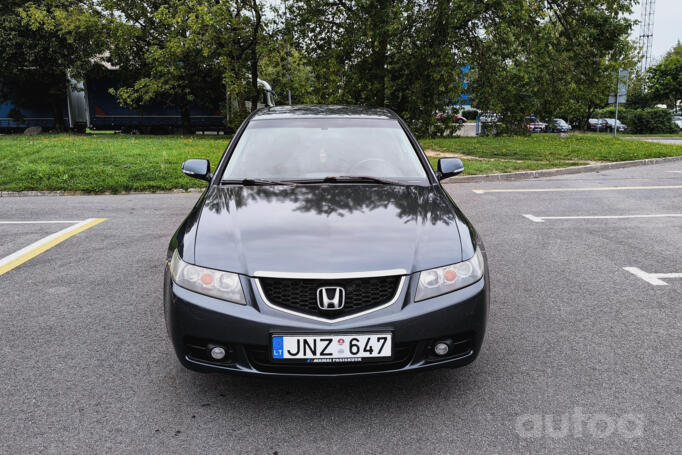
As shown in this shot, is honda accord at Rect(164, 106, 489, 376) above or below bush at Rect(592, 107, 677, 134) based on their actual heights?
below

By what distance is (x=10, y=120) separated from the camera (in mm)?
29828

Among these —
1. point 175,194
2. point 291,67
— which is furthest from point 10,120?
point 175,194

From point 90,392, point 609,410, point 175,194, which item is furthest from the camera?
point 175,194

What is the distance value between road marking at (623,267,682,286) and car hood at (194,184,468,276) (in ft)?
7.85

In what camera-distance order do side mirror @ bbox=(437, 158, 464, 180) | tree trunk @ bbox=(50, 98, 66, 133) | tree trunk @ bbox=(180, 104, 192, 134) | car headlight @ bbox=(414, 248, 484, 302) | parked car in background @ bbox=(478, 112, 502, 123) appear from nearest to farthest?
car headlight @ bbox=(414, 248, 484, 302), side mirror @ bbox=(437, 158, 464, 180), parked car in background @ bbox=(478, 112, 502, 123), tree trunk @ bbox=(50, 98, 66, 133), tree trunk @ bbox=(180, 104, 192, 134)

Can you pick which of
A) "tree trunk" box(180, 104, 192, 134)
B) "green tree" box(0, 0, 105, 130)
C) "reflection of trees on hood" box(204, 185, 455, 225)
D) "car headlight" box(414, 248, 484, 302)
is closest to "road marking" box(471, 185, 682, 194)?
"reflection of trees on hood" box(204, 185, 455, 225)

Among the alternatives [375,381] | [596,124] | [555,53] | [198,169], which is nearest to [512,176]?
[198,169]

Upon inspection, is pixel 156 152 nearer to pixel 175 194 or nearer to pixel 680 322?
pixel 175 194

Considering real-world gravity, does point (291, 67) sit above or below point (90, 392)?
above

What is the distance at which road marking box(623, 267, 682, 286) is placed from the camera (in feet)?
15.6

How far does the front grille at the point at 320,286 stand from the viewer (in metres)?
2.58

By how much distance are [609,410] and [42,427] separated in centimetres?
263

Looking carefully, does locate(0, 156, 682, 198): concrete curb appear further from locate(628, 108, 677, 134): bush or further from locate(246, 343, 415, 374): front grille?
locate(628, 108, 677, 134): bush

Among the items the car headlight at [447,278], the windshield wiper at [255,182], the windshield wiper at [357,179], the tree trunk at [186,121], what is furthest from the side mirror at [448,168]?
the tree trunk at [186,121]
